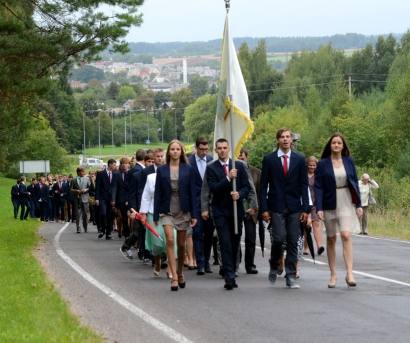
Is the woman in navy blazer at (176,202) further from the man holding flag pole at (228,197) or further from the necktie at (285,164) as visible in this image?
the necktie at (285,164)

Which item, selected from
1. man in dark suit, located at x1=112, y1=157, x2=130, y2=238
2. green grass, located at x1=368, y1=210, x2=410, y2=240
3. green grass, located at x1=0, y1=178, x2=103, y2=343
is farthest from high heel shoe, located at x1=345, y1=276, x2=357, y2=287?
green grass, located at x1=368, y1=210, x2=410, y2=240

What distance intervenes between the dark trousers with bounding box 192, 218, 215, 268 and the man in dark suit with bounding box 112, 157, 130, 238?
7.44 meters

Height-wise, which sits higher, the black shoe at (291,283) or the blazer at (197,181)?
the blazer at (197,181)

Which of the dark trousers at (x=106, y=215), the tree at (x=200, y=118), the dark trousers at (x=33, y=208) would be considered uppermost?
the dark trousers at (x=106, y=215)

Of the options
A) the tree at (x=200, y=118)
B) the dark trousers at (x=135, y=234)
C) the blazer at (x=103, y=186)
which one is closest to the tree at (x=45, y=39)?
the blazer at (x=103, y=186)

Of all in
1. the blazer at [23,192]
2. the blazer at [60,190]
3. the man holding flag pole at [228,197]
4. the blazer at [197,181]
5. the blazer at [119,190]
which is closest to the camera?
the man holding flag pole at [228,197]

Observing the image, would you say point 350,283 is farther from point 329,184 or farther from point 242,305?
point 242,305

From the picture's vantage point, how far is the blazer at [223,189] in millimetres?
14789

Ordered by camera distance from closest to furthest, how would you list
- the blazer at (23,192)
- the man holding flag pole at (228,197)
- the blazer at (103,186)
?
the man holding flag pole at (228,197)
the blazer at (103,186)
the blazer at (23,192)

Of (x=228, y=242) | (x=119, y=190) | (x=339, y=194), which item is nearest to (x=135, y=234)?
(x=119, y=190)

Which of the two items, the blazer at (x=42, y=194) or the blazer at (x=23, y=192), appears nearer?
the blazer at (x=23, y=192)

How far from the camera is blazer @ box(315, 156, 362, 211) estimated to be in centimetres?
1427

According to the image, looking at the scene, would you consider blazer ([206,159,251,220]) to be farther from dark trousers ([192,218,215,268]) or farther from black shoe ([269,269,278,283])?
dark trousers ([192,218,215,268])

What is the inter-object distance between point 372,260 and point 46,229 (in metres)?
18.1
